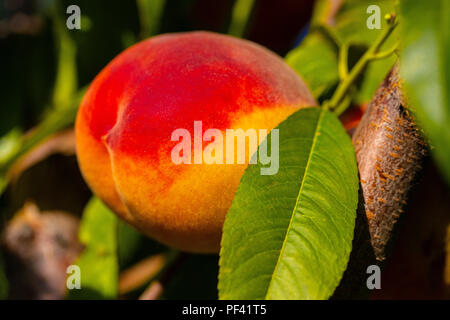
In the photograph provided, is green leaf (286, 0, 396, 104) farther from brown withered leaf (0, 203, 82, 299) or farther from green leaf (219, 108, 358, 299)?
brown withered leaf (0, 203, 82, 299)

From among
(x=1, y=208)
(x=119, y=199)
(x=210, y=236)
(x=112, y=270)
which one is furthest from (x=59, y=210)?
(x=210, y=236)

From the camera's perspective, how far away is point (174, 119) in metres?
0.60

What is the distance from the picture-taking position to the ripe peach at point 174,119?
1.99ft

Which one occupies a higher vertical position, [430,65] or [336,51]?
[336,51]

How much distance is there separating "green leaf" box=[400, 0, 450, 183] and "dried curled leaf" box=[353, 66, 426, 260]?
6.7 inches

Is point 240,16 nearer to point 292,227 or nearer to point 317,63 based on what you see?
point 317,63

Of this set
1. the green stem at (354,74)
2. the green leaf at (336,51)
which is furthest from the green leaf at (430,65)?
the green leaf at (336,51)

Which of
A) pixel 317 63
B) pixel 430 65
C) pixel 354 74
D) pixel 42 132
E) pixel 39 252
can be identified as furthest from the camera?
pixel 39 252

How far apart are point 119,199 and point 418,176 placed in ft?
1.36

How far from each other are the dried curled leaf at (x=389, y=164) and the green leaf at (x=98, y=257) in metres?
0.53

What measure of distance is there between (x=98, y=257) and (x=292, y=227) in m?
0.54

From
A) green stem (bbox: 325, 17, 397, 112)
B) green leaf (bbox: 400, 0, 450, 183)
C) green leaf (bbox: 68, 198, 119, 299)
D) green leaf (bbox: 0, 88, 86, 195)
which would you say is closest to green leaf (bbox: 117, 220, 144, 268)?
green leaf (bbox: 68, 198, 119, 299)

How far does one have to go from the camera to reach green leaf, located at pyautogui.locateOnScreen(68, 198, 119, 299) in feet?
2.92

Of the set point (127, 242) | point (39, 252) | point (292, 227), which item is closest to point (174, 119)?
point (292, 227)
